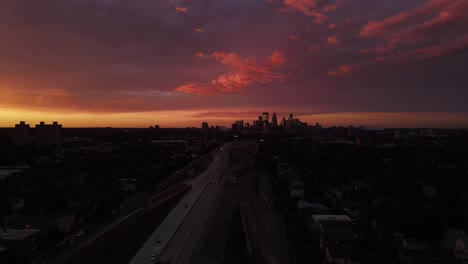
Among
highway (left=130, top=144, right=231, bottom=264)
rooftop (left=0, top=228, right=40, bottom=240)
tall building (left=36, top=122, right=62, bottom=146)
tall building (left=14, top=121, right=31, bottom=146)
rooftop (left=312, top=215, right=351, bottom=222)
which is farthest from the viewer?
tall building (left=36, top=122, right=62, bottom=146)

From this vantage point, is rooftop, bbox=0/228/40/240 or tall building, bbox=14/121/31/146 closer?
rooftop, bbox=0/228/40/240

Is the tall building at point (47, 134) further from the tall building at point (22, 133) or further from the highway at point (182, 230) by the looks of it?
the highway at point (182, 230)

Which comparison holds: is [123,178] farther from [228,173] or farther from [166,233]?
[166,233]

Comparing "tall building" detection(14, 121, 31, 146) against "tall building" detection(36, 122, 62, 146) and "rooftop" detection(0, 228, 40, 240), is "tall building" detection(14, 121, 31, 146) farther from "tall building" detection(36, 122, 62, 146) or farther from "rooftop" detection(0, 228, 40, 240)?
"rooftop" detection(0, 228, 40, 240)

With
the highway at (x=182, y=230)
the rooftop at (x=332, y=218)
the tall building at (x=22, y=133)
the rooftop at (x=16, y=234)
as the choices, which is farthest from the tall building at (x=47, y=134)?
the rooftop at (x=332, y=218)

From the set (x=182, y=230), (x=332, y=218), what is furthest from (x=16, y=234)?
(x=332, y=218)

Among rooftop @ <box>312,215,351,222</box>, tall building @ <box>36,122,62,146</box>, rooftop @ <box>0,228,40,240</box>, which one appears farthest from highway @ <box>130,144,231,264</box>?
tall building @ <box>36,122,62,146</box>
